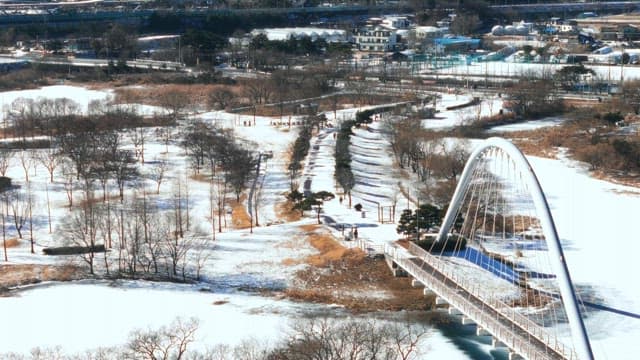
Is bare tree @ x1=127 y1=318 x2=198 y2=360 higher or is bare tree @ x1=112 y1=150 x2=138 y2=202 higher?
bare tree @ x1=112 y1=150 x2=138 y2=202

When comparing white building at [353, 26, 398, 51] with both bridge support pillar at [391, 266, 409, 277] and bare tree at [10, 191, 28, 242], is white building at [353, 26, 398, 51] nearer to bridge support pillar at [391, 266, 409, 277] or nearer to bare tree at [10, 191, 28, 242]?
bare tree at [10, 191, 28, 242]


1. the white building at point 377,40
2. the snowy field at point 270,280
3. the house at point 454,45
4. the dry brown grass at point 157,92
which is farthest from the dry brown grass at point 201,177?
the white building at point 377,40

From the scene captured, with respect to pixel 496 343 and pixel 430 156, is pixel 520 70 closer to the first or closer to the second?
pixel 430 156

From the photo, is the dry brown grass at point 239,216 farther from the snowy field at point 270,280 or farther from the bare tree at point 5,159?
the bare tree at point 5,159

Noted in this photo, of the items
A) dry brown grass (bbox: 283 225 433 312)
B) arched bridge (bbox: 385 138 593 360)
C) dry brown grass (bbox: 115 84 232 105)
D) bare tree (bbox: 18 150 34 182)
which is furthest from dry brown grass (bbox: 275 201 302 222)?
dry brown grass (bbox: 115 84 232 105)

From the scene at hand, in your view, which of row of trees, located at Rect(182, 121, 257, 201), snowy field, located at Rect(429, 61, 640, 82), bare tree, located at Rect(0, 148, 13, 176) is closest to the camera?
row of trees, located at Rect(182, 121, 257, 201)

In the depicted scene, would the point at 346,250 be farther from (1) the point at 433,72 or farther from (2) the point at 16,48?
(2) the point at 16,48
